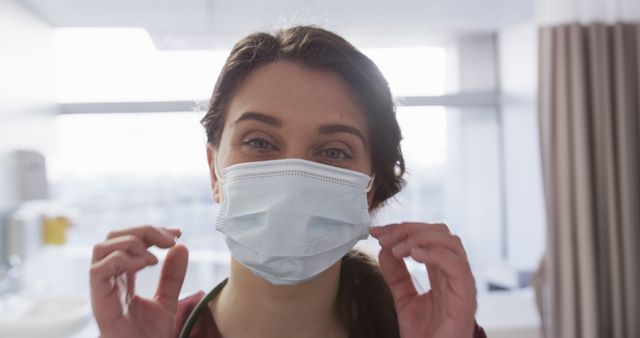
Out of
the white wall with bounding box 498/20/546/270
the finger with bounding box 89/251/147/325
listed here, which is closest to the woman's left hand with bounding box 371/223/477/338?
the finger with bounding box 89/251/147/325

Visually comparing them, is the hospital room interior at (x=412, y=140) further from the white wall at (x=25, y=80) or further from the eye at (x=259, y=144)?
the eye at (x=259, y=144)

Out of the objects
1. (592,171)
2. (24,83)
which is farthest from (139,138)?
(592,171)

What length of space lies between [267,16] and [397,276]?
202 centimetres

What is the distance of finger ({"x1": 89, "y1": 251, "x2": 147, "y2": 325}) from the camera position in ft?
2.35

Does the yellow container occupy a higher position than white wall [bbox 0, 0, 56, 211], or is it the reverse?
white wall [bbox 0, 0, 56, 211]

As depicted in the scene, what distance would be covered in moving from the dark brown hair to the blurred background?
4.65 ft

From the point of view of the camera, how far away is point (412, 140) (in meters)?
2.91

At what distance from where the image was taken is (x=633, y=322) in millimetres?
1764

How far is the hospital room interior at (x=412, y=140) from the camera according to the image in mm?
1753

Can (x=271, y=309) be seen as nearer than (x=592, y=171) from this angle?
Yes

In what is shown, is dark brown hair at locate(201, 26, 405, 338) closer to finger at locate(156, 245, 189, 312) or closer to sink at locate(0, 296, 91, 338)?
finger at locate(156, 245, 189, 312)

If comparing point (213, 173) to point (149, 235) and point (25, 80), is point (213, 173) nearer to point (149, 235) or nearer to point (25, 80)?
point (149, 235)

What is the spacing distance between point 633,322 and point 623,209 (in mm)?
487

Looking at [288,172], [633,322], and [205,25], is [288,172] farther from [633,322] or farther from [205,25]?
[205,25]
